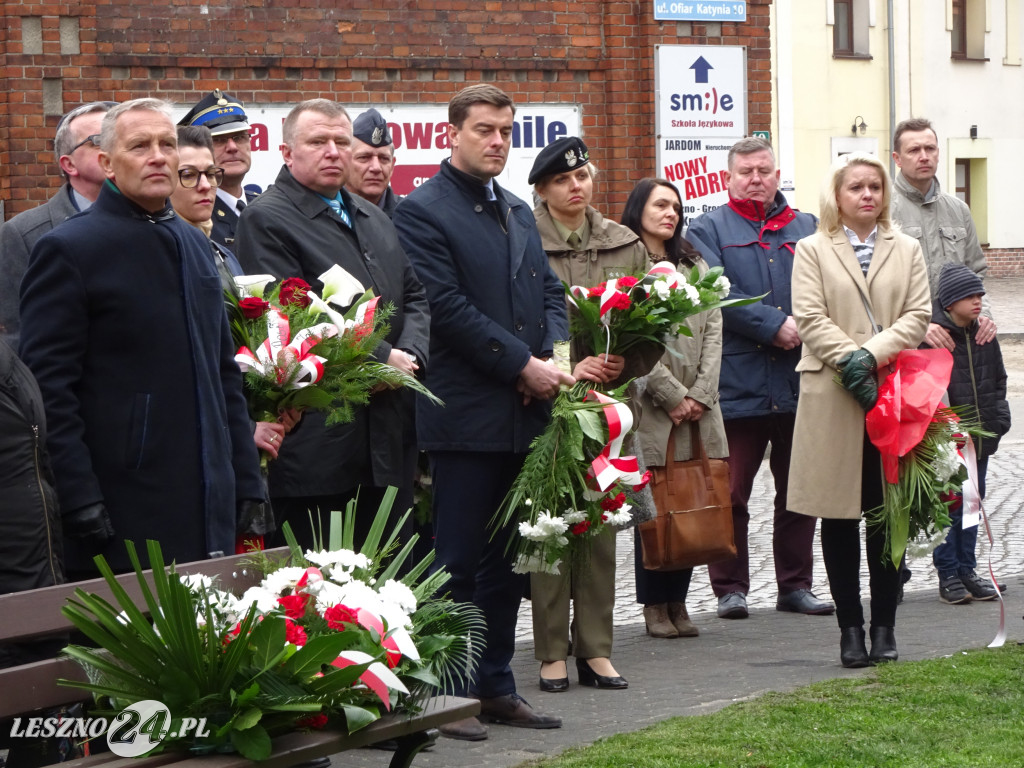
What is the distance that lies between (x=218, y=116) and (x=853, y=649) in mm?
3576

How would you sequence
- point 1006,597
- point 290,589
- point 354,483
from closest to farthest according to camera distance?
point 290,589
point 354,483
point 1006,597

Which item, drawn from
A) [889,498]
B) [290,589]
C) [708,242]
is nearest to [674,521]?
[889,498]

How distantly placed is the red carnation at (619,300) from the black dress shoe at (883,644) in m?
1.89

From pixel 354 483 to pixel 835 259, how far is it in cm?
242

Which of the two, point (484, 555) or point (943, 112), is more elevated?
point (943, 112)

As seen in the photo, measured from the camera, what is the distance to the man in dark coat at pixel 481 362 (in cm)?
566

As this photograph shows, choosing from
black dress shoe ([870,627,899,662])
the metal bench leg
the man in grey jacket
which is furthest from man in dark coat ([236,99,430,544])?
the man in grey jacket

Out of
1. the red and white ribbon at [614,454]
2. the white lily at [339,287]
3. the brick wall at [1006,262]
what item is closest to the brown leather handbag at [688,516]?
the red and white ribbon at [614,454]

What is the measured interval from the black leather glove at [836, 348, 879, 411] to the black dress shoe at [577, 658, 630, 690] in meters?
1.52

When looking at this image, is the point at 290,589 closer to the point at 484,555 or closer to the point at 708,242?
the point at 484,555

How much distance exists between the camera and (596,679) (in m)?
6.31

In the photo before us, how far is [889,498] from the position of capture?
633cm

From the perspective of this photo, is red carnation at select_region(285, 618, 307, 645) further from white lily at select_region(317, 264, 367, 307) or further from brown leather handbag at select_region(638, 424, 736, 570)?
brown leather handbag at select_region(638, 424, 736, 570)

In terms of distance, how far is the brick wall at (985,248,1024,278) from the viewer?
121 ft
